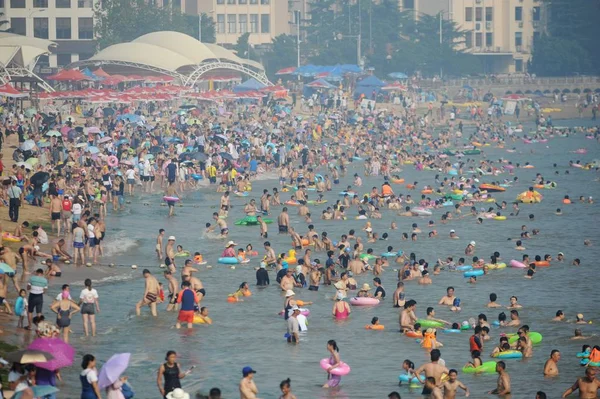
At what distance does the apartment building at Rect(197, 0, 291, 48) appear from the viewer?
122 m

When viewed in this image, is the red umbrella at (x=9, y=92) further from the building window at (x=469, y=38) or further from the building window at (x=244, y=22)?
the building window at (x=469, y=38)

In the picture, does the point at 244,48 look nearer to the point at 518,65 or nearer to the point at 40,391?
the point at 518,65

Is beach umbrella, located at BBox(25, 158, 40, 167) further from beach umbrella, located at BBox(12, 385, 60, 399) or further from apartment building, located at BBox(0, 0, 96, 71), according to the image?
apartment building, located at BBox(0, 0, 96, 71)

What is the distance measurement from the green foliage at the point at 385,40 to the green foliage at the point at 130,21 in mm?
13915

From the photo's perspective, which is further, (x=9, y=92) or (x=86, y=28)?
(x=86, y=28)

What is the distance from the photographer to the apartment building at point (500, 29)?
124 m

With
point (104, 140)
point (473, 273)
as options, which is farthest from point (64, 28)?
point (473, 273)

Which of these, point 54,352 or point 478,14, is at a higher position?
point 478,14

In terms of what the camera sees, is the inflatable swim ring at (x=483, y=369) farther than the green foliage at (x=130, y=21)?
No

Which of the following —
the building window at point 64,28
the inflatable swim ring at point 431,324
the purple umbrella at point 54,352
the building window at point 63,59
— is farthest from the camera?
the building window at point 64,28

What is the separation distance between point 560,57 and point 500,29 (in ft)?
36.7

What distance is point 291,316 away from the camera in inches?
1050

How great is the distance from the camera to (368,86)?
92062mm

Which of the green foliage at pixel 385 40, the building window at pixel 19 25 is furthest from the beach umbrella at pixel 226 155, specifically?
the green foliage at pixel 385 40
